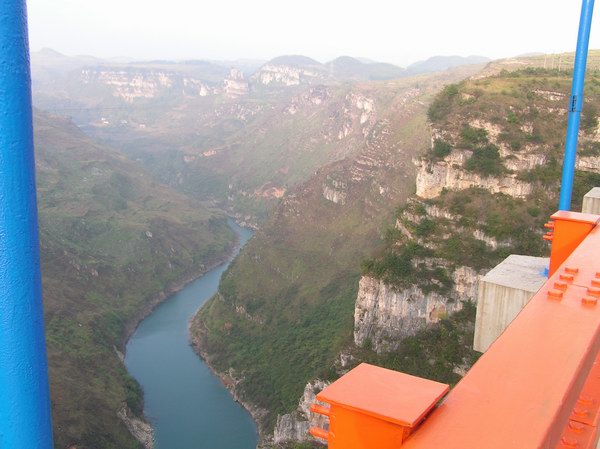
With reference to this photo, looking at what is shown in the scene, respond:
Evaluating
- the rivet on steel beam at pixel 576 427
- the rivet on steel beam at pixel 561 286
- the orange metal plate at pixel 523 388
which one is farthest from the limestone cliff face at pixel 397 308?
the rivet on steel beam at pixel 576 427

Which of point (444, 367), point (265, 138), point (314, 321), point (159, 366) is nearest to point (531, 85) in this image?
point (444, 367)

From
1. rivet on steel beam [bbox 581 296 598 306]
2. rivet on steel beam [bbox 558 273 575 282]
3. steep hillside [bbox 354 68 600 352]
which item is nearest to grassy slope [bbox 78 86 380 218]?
steep hillside [bbox 354 68 600 352]

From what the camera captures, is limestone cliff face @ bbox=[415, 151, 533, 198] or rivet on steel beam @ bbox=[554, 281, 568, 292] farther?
limestone cliff face @ bbox=[415, 151, 533, 198]

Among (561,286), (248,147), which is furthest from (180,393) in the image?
(248,147)

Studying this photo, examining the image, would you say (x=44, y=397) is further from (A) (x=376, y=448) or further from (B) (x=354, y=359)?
(B) (x=354, y=359)

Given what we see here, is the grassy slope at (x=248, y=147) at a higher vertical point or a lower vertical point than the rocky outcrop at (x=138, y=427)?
higher

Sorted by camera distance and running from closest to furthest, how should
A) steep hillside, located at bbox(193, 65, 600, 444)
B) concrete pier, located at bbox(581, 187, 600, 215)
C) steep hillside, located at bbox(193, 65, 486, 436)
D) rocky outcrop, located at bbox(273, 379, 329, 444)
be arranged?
concrete pier, located at bbox(581, 187, 600, 215), steep hillside, located at bbox(193, 65, 600, 444), rocky outcrop, located at bbox(273, 379, 329, 444), steep hillside, located at bbox(193, 65, 486, 436)

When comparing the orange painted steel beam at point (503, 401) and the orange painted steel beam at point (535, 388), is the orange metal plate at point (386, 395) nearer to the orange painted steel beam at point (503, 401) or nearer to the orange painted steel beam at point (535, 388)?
the orange painted steel beam at point (503, 401)

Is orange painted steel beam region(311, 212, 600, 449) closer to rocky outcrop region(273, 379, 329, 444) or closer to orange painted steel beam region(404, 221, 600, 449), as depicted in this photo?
orange painted steel beam region(404, 221, 600, 449)
